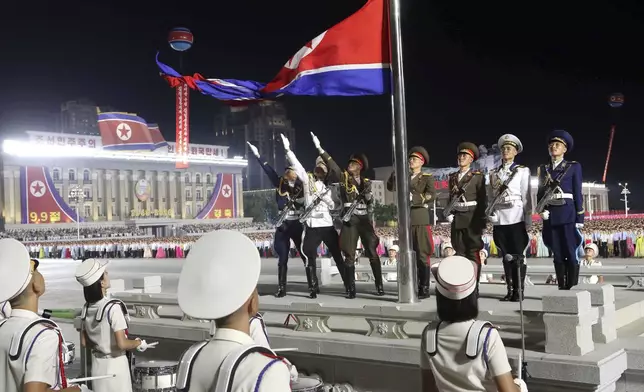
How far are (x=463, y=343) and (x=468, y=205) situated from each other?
486 cm

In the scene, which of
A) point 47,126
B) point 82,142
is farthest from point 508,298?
point 47,126

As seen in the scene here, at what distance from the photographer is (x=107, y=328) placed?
5609 millimetres

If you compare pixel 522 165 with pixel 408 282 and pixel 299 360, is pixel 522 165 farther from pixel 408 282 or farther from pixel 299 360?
pixel 299 360

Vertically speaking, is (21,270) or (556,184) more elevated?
(556,184)

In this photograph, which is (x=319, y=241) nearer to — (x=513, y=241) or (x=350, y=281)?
(x=350, y=281)

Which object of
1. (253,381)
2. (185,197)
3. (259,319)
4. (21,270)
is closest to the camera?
(253,381)

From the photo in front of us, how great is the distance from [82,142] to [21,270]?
7921cm

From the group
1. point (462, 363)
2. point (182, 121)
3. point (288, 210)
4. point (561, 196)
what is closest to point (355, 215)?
point (288, 210)

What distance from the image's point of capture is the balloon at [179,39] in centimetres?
5319

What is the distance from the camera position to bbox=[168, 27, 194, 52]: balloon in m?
53.2

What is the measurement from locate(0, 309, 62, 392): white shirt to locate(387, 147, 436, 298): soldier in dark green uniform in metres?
5.60

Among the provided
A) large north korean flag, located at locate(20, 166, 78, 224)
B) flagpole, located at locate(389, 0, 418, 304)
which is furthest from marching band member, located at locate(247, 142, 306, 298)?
large north korean flag, located at locate(20, 166, 78, 224)

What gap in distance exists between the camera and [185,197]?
299 feet

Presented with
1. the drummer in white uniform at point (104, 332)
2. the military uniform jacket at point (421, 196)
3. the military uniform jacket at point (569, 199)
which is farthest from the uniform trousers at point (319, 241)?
the drummer in white uniform at point (104, 332)
